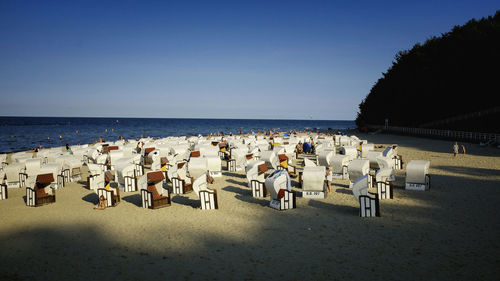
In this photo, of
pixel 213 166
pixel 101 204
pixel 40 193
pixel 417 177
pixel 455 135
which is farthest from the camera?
pixel 455 135

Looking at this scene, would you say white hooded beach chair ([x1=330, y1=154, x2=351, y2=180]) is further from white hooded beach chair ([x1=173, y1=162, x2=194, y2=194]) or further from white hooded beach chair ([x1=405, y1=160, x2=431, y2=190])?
white hooded beach chair ([x1=173, y1=162, x2=194, y2=194])

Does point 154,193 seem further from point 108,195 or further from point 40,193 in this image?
point 40,193

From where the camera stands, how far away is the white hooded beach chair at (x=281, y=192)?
11609 millimetres

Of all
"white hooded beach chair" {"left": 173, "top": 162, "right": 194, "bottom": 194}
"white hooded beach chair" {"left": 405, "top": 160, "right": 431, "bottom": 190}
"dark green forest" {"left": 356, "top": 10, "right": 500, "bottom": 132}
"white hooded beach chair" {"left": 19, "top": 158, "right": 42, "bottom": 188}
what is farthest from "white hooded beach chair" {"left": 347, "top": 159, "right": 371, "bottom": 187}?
"dark green forest" {"left": 356, "top": 10, "right": 500, "bottom": 132}

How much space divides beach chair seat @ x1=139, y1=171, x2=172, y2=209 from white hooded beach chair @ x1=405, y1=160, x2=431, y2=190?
1090 centimetres

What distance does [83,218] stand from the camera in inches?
439

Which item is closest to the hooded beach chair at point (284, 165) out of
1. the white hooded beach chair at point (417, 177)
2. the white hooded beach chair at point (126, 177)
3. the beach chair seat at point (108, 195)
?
the white hooded beach chair at point (417, 177)

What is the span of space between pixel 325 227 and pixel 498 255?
4331 mm

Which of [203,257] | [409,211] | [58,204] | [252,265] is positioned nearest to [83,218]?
[58,204]

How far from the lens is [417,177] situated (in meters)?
13.9

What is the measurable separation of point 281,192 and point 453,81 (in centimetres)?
4601

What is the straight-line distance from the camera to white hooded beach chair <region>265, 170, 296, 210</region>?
457 inches

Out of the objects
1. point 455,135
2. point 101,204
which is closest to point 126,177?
point 101,204

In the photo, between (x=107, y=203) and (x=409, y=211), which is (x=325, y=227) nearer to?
(x=409, y=211)
